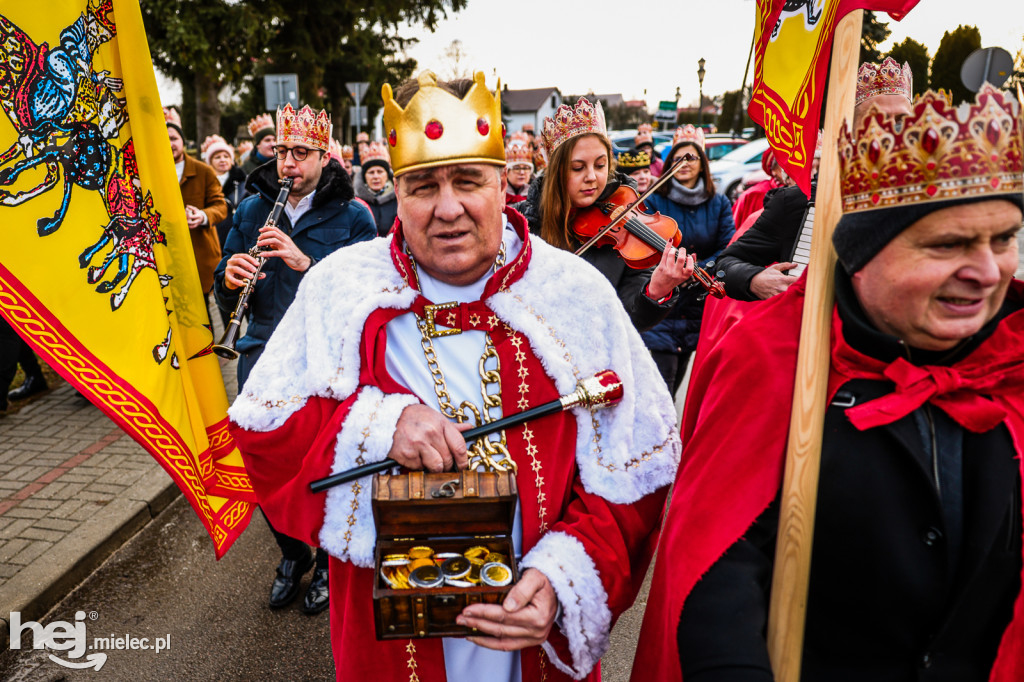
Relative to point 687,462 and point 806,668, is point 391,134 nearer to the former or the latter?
point 687,462

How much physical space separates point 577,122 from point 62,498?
394cm

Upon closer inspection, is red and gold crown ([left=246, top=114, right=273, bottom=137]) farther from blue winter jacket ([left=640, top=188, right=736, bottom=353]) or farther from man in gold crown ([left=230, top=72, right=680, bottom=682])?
man in gold crown ([left=230, top=72, right=680, bottom=682])

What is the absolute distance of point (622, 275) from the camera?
3.52 metres

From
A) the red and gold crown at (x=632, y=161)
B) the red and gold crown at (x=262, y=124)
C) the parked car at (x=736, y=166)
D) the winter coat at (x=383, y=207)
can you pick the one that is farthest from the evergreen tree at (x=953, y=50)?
the red and gold crown at (x=262, y=124)

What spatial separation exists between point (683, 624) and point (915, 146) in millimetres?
1025

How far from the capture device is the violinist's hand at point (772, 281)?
9.11 feet

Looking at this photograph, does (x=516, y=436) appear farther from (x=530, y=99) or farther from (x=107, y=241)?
(x=530, y=99)

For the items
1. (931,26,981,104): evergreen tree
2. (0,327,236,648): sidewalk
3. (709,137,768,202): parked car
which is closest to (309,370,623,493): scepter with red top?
(0,327,236,648): sidewalk

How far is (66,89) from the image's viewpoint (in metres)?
2.08

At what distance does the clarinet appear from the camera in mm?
3053

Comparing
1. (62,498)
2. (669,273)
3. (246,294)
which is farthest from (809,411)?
(62,498)

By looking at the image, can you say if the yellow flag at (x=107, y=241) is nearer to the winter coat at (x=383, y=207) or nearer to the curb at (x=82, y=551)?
the curb at (x=82, y=551)

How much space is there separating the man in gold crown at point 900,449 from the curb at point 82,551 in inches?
135

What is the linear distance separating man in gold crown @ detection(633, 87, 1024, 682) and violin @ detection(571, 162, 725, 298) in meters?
2.03
